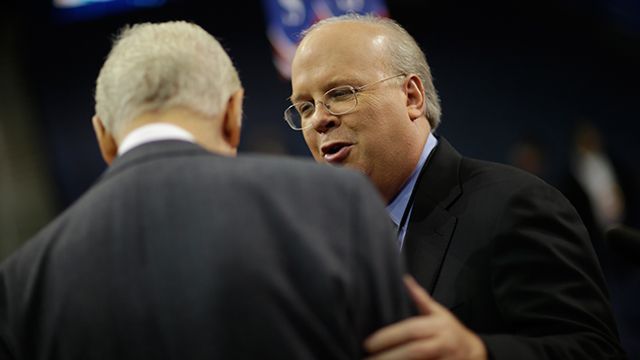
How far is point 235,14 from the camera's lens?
10.2 m

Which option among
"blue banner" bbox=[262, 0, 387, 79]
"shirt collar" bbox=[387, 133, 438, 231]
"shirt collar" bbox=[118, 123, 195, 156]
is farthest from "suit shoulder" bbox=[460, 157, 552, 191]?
"blue banner" bbox=[262, 0, 387, 79]

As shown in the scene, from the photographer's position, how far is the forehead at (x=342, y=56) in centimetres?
249

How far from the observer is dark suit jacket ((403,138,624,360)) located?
188cm

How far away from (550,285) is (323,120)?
0.90m

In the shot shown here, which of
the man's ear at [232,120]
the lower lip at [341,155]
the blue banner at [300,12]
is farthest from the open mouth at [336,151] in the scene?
the blue banner at [300,12]

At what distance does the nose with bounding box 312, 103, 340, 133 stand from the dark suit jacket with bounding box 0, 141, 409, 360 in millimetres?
1044

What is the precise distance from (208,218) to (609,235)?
0.97 metres

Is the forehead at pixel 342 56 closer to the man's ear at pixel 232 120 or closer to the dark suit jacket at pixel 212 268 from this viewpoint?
the man's ear at pixel 232 120

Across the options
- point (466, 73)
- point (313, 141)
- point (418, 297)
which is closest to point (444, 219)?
point (313, 141)

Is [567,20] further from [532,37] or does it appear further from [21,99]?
[21,99]

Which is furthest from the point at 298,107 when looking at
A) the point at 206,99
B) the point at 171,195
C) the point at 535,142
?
the point at 535,142

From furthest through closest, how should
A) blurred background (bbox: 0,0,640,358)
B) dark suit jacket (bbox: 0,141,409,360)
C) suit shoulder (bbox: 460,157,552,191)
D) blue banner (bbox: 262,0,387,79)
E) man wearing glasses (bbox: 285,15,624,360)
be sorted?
blurred background (bbox: 0,0,640,358), blue banner (bbox: 262,0,387,79), suit shoulder (bbox: 460,157,552,191), man wearing glasses (bbox: 285,15,624,360), dark suit jacket (bbox: 0,141,409,360)

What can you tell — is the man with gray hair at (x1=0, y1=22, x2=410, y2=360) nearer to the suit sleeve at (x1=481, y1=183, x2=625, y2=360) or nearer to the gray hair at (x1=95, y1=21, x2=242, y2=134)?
the gray hair at (x1=95, y1=21, x2=242, y2=134)

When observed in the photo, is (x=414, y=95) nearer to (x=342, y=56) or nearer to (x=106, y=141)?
(x=342, y=56)
